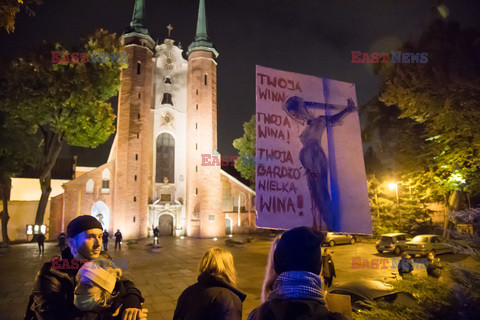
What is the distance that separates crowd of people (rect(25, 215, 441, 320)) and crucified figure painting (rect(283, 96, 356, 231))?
2.96 feet

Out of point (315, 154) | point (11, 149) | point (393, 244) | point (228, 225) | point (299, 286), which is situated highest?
point (11, 149)

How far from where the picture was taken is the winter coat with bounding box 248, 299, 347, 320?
4.89 feet

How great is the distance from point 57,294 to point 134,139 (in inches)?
1177

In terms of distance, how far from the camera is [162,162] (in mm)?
33438

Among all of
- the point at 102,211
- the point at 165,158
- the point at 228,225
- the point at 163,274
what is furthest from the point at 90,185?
the point at 163,274

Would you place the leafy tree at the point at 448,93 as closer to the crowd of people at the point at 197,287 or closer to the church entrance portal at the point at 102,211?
the crowd of people at the point at 197,287

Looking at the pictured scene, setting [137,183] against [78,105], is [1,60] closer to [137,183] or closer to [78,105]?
[78,105]

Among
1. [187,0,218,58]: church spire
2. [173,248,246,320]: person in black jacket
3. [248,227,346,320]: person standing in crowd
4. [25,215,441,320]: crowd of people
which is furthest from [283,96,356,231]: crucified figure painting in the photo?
[187,0,218,58]: church spire

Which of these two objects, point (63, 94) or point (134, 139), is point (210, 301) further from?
point (134, 139)

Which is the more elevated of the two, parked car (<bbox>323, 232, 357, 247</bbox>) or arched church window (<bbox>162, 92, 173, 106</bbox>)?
arched church window (<bbox>162, 92, 173, 106</bbox>)

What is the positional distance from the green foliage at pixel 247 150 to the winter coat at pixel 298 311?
33994mm

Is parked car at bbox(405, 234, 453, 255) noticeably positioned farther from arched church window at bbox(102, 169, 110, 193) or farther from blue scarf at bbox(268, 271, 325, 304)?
arched church window at bbox(102, 169, 110, 193)

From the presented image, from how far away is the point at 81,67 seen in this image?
20125mm

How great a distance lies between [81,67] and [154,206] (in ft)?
53.4
